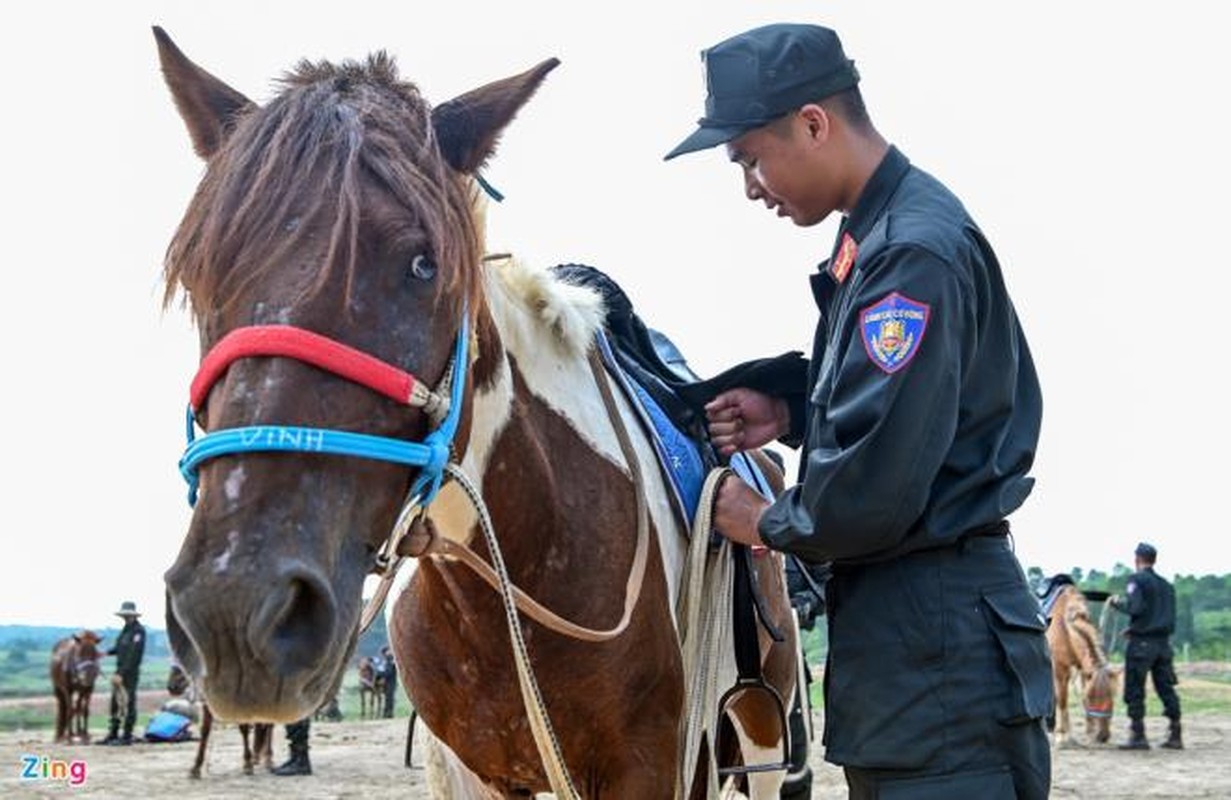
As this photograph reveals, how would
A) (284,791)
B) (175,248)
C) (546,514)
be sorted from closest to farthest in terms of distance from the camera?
(175,248) < (546,514) < (284,791)

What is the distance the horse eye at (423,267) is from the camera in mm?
2611

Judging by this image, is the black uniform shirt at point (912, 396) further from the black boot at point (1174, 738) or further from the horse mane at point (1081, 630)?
the horse mane at point (1081, 630)

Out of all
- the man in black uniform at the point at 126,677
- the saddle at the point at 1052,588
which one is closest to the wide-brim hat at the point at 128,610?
the man in black uniform at the point at 126,677

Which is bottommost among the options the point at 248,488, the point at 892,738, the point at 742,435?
the point at 892,738

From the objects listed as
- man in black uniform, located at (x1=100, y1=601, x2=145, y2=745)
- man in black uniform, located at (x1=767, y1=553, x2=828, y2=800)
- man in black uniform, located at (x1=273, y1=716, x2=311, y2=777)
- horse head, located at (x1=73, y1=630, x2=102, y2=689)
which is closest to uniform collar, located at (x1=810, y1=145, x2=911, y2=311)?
man in black uniform, located at (x1=767, y1=553, x2=828, y2=800)

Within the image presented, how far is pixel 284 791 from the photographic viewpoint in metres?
13.7

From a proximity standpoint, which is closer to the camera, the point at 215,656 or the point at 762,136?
the point at 215,656

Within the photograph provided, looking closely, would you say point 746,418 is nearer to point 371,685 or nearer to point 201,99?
point 201,99

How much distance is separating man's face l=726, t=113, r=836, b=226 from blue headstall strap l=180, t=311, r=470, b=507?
2.25 ft

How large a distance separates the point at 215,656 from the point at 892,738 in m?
1.26

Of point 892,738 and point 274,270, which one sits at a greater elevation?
point 274,270

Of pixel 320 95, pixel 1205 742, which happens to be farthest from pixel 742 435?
pixel 1205 742

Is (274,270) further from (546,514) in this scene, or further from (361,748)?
(361,748)

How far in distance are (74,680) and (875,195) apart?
2102cm
